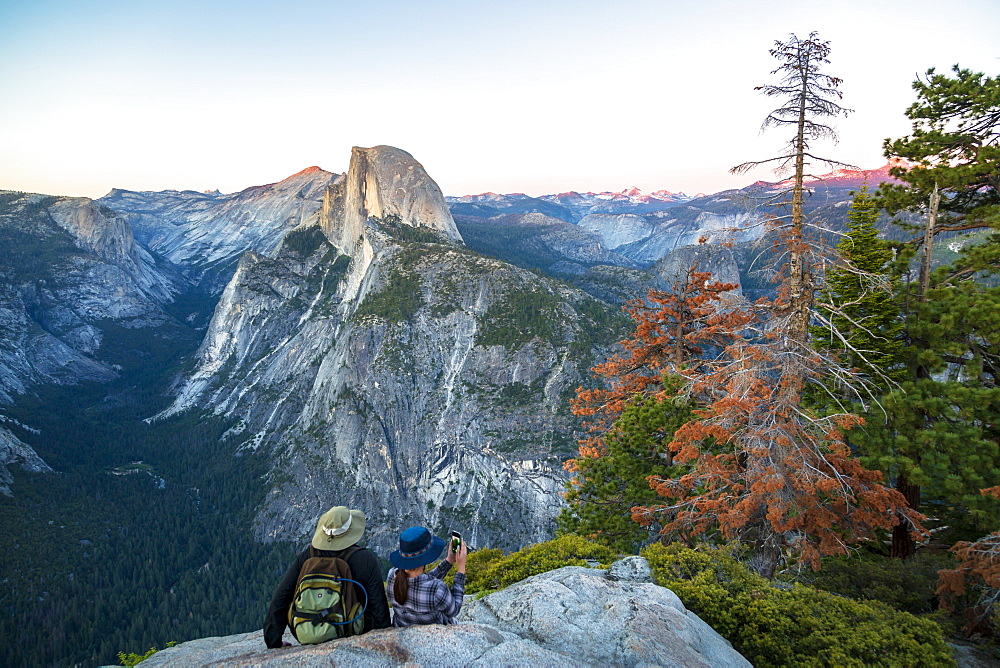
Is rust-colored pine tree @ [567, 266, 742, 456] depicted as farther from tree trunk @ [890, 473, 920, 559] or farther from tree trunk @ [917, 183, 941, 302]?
tree trunk @ [890, 473, 920, 559]

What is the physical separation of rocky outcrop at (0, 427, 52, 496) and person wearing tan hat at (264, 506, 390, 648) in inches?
6445

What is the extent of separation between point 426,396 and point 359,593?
114336 millimetres

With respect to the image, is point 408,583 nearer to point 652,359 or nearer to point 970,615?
point 970,615

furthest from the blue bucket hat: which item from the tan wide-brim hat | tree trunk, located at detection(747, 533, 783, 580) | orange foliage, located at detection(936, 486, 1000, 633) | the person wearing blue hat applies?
orange foliage, located at detection(936, 486, 1000, 633)

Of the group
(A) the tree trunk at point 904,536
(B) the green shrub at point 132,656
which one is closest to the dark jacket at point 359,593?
(B) the green shrub at point 132,656

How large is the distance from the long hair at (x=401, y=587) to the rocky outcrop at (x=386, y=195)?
16780cm

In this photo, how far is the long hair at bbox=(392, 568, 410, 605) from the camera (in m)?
6.95

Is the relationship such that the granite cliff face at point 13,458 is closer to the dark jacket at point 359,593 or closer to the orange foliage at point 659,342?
the orange foliage at point 659,342

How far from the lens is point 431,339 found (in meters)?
123

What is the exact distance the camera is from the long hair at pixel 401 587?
6945mm

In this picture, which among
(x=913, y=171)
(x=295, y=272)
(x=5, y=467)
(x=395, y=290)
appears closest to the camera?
(x=913, y=171)

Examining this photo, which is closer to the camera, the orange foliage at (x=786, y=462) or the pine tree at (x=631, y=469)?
the orange foliage at (x=786, y=462)

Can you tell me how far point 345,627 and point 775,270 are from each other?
1523 cm

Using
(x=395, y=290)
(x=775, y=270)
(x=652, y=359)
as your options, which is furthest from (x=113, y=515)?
(x=775, y=270)
